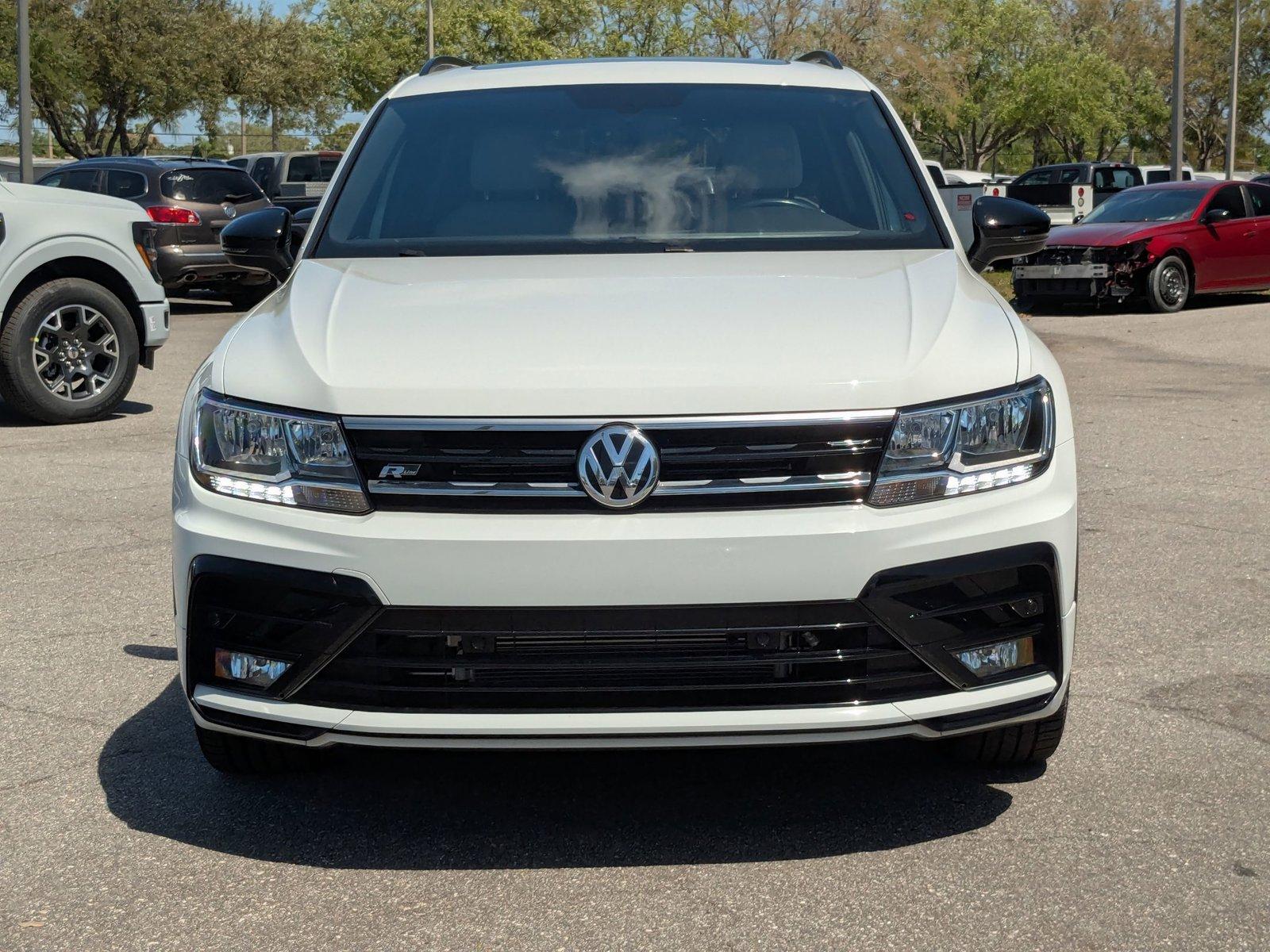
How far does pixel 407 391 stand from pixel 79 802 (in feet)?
4.53

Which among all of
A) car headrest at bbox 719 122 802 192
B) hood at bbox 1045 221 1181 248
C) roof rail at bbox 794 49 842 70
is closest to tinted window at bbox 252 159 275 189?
hood at bbox 1045 221 1181 248

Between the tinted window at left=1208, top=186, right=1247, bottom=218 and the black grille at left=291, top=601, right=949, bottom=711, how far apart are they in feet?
58.8

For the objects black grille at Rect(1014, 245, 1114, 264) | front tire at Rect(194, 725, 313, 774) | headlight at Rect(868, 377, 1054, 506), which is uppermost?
black grille at Rect(1014, 245, 1114, 264)

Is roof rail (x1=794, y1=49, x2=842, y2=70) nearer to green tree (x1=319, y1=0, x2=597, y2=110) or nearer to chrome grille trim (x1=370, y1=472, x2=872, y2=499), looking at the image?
chrome grille trim (x1=370, y1=472, x2=872, y2=499)

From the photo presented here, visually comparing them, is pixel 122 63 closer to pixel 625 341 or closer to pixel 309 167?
pixel 309 167

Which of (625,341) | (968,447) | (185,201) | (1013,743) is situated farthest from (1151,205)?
(625,341)

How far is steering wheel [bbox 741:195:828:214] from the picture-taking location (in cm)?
453

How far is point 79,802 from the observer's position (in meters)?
3.87

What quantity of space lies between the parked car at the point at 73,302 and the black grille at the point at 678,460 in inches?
288

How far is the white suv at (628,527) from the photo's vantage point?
320cm

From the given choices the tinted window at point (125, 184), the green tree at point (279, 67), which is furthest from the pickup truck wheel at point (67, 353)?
the green tree at point (279, 67)

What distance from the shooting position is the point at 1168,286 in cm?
1903

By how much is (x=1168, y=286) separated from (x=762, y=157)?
15494 millimetres

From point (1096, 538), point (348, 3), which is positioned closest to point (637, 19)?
point (348, 3)
